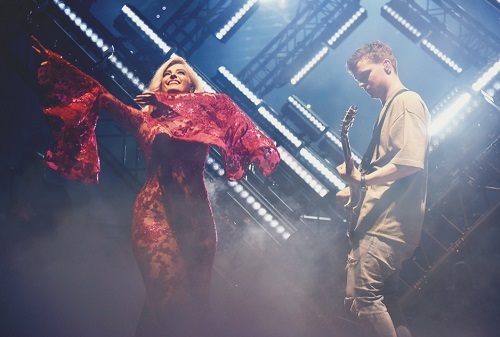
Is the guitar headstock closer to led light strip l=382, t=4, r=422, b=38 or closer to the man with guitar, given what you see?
the man with guitar

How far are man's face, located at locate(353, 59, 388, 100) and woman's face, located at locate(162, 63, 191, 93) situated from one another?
1.34 metres

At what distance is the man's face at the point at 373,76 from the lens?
2.54 m

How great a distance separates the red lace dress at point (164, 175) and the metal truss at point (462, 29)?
347 inches

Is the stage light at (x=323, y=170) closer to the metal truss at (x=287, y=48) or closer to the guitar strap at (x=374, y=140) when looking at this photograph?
the metal truss at (x=287, y=48)

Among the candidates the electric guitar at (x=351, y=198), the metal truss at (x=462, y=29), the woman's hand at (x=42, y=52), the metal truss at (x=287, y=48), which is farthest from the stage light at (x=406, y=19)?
the woman's hand at (x=42, y=52)

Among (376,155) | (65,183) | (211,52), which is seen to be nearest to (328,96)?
(211,52)

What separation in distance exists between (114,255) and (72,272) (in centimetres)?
61

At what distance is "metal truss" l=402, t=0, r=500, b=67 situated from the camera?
8680 millimetres

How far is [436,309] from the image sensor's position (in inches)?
189

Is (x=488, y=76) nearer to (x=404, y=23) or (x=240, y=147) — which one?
(x=404, y=23)

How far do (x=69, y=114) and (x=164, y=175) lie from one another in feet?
2.53

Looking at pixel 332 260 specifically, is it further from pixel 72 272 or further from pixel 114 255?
pixel 72 272

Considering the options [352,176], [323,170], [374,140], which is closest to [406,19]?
[323,170]

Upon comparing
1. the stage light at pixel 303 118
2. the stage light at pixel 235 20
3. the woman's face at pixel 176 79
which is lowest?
the woman's face at pixel 176 79
